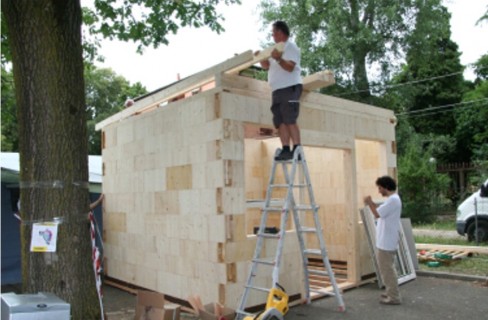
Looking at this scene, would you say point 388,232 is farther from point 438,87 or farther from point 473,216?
point 438,87

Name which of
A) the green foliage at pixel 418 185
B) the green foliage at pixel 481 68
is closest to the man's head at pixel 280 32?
the green foliage at pixel 418 185

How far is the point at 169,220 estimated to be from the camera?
6922 mm

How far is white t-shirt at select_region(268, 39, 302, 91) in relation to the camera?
18.6 feet

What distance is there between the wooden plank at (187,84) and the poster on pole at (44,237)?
2891 millimetres

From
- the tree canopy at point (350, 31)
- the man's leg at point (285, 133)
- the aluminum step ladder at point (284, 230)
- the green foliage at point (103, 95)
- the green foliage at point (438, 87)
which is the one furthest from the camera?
the green foliage at point (103, 95)

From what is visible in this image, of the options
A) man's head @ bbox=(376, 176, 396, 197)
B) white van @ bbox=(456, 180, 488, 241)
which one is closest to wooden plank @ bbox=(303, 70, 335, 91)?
man's head @ bbox=(376, 176, 396, 197)

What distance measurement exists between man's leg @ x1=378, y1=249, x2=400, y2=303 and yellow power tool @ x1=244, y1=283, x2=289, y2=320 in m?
2.03

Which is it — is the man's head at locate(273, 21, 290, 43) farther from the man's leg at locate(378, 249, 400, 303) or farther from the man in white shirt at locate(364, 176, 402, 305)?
the man's leg at locate(378, 249, 400, 303)

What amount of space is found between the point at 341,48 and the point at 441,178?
641 cm

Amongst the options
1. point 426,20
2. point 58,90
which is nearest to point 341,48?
point 426,20

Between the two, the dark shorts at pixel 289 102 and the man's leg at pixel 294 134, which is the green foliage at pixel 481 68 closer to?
the dark shorts at pixel 289 102

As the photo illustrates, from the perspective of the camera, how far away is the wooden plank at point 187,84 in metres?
5.81

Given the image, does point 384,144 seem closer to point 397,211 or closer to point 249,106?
point 397,211

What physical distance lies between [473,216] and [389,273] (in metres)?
6.42
